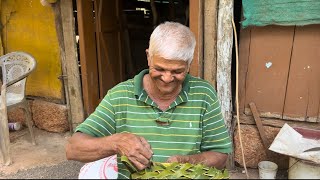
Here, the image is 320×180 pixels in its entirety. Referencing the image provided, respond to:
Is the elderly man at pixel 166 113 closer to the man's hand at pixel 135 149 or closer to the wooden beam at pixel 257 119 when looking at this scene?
the man's hand at pixel 135 149

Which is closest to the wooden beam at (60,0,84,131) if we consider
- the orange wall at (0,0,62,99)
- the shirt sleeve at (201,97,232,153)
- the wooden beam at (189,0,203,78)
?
the orange wall at (0,0,62,99)

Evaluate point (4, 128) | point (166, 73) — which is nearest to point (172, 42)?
point (166, 73)

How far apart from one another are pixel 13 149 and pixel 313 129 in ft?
11.5

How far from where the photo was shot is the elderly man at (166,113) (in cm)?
173

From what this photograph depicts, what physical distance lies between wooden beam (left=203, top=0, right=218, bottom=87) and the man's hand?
1863 mm

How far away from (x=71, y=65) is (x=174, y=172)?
308cm

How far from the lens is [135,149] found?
1.45 m

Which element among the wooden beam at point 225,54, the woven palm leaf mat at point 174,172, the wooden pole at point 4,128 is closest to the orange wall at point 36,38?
the wooden pole at point 4,128

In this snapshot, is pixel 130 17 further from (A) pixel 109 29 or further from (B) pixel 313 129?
(B) pixel 313 129

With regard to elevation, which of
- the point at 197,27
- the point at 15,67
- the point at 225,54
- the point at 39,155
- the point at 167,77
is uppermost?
the point at 197,27

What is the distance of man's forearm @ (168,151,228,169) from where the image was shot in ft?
5.60

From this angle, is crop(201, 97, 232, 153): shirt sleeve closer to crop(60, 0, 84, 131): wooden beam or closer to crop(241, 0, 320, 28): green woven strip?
crop(241, 0, 320, 28): green woven strip

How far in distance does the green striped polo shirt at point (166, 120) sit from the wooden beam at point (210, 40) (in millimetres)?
1352

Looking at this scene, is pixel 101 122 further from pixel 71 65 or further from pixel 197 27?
pixel 71 65
